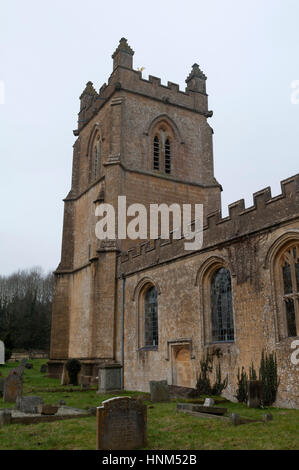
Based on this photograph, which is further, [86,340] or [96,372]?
[86,340]

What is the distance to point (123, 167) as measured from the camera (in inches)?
870

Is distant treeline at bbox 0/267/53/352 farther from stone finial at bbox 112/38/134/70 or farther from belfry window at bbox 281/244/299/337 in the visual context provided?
belfry window at bbox 281/244/299/337

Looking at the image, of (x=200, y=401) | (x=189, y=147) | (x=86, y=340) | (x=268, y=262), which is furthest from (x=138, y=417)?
(x=189, y=147)

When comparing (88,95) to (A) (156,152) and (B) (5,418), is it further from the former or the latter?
(B) (5,418)

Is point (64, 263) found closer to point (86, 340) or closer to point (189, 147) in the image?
point (86, 340)

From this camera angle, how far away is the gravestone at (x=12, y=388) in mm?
12578

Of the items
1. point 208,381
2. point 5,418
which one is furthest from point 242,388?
point 5,418

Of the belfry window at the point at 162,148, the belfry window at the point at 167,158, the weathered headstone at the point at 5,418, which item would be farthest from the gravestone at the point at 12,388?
the belfry window at the point at 167,158

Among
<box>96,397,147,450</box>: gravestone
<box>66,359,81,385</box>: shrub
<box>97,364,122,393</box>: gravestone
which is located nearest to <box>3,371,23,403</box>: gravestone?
<box>97,364,122,393</box>: gravestone

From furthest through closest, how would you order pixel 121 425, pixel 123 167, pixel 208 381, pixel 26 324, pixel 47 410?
1. pixel 26 324
2. pixel 123 167
3. pixel 208 381
4. pixel 47 410
5. pixel 121 425

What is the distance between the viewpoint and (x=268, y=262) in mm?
11898

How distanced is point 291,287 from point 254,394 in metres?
3.06
